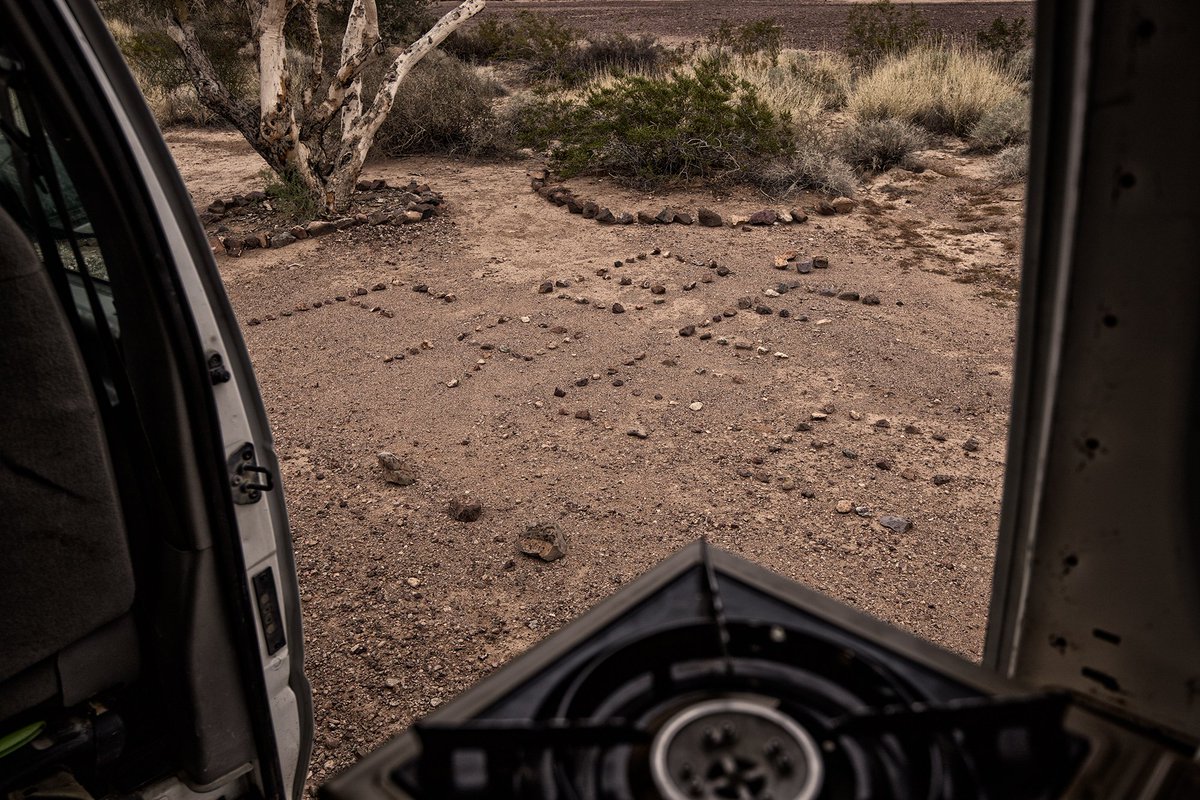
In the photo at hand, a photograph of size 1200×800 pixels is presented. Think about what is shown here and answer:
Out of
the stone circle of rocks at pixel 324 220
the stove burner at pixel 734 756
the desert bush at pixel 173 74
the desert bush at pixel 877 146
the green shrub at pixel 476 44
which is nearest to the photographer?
the stove burner at pixel 734 756

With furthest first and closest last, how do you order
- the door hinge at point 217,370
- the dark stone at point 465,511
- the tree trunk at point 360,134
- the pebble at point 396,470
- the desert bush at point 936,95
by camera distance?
the desert bush at point 936,95
the tree trunk at point 360,134
the pebble at point 396,470
the dark stone at point 465,511
the door hinge at point 217,370

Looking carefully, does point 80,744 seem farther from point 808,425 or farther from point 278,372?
point 278,372

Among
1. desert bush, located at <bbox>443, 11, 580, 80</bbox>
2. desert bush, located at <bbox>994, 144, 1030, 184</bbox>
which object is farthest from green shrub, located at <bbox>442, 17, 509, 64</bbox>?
desert bush, located at <bbox>994, 144, 1030, 184</bbox>

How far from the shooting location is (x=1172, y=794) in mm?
943

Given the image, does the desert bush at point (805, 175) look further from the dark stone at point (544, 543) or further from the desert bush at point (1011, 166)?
the dark stone at point (544, 543)

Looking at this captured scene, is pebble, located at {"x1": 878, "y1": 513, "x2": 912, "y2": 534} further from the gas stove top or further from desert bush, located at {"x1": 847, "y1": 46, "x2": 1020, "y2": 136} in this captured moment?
desert bush, located at {"x1": 847, "y1": 46, "x2": 1020, "y2": 136}

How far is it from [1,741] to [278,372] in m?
4.14

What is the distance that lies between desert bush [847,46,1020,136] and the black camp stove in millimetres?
10444

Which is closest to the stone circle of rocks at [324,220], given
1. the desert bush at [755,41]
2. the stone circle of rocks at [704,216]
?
the stone circle of rocks at [704,216]

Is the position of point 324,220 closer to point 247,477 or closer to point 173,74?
point 247,477

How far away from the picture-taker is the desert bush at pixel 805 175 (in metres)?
8.63

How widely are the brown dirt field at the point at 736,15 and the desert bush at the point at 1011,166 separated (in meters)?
8.85

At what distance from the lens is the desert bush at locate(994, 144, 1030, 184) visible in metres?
8.79

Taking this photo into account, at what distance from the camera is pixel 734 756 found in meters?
0.96
